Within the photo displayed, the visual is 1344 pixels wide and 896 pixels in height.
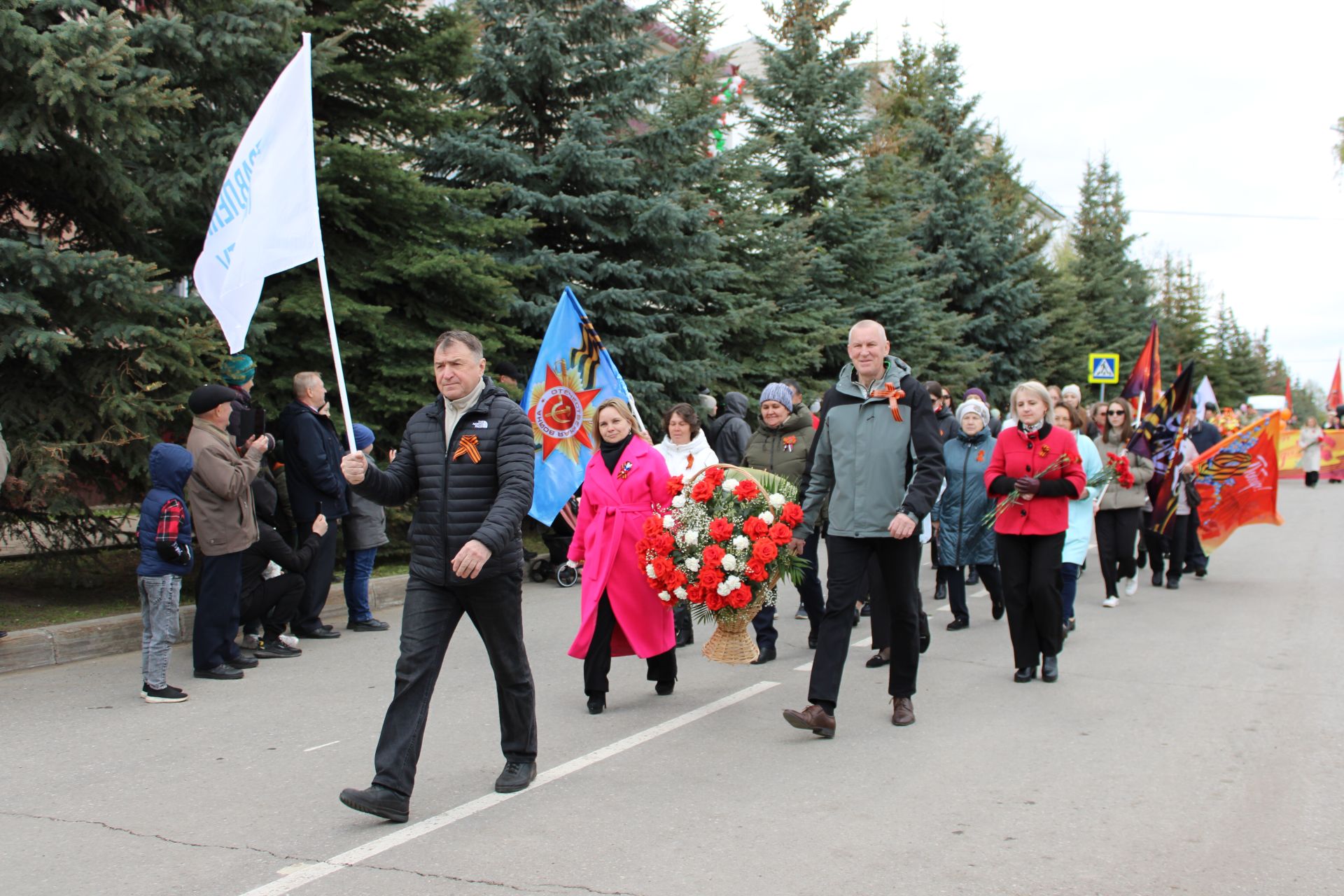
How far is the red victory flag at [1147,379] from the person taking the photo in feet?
47.0

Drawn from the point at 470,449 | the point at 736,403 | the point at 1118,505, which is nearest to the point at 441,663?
the point at 470,449

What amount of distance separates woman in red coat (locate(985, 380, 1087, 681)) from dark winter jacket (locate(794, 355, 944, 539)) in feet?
4.70

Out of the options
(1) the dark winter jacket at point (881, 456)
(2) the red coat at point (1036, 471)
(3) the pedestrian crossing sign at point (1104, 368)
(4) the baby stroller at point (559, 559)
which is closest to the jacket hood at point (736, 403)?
(4) the baby stroller at point (559, 559)

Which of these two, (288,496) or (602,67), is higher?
(602,67)

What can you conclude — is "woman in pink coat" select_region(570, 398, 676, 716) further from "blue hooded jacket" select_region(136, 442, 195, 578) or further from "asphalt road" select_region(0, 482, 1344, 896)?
"blue hooded jacket" select_region(136, 442, 195, 578)

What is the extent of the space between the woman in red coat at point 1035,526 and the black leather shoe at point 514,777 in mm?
3508

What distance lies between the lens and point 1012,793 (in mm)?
5047

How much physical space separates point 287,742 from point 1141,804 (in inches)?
163

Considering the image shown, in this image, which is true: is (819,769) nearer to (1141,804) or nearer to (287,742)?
(1141,804)

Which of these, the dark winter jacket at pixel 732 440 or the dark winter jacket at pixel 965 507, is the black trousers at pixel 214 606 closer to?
the dark winter jacket at pixel 732 440

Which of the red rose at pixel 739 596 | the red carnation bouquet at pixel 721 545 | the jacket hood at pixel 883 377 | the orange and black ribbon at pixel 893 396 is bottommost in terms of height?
the red rose at pixel 739 596

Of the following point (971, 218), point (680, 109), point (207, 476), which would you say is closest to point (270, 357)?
point (207, 476)

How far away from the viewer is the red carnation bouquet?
6.48m

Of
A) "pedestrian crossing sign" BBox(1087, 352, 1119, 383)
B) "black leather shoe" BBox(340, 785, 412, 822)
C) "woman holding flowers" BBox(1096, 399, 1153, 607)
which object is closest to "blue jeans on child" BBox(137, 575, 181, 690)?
"black leather shoe" BBox(340, 785, 412, 822)
